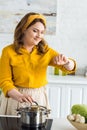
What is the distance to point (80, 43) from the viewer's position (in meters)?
3.29

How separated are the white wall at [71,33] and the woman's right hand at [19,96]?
1702 millimetres

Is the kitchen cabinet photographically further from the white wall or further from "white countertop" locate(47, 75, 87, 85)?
the white wall

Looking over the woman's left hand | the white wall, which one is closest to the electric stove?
the woman's left hand

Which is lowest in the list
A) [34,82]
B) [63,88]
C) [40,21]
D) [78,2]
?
[63,88]

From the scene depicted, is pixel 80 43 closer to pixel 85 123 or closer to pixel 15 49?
pixel 15 49

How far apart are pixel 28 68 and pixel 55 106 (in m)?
1.30

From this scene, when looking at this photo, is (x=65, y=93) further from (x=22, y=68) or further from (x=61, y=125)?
(x=61, y=125)

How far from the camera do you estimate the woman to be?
5.71ft

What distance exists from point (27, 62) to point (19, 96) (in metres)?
0.26

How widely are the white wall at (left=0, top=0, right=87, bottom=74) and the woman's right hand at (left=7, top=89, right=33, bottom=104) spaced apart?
1.70 m

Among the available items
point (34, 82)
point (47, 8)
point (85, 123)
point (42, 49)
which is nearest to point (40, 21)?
point (42, 49)

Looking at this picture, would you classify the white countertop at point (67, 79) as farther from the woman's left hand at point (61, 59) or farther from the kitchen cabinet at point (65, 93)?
the woman's left hand at point (61, 59)

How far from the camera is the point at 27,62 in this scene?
69.6 inches

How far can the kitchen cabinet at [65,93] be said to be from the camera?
294cm
